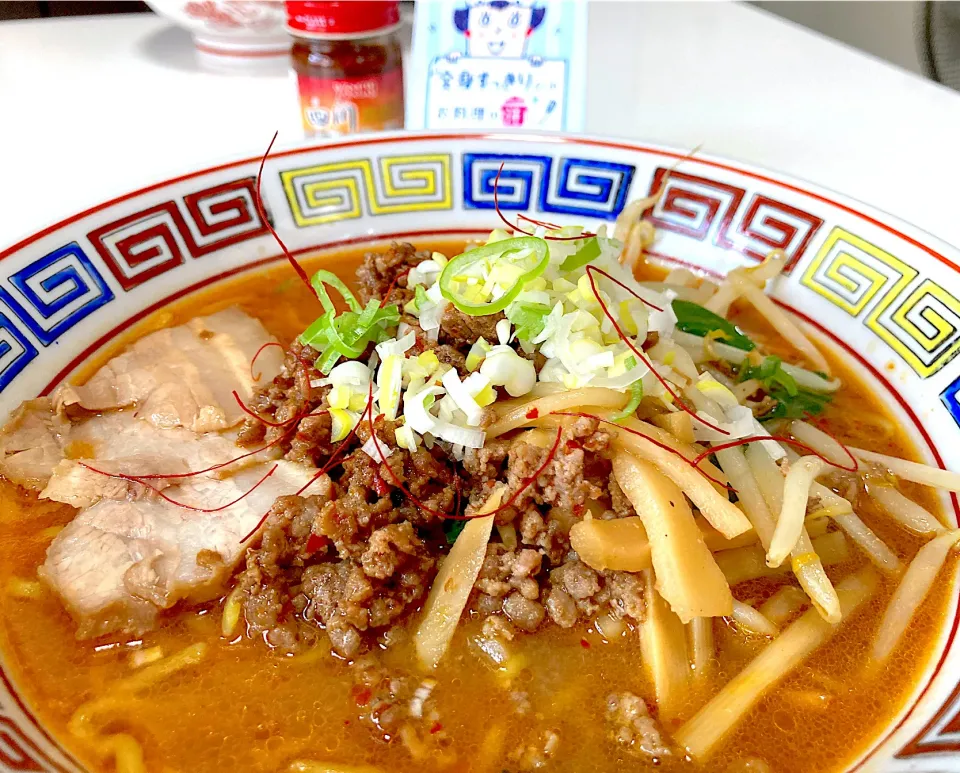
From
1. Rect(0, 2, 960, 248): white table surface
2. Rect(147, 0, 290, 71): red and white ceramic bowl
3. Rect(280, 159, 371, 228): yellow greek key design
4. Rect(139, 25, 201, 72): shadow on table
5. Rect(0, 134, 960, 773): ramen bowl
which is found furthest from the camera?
Rect(139, 25, 201, 72): shadow on table

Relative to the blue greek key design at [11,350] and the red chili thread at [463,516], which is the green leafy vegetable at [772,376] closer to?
the red chili thread at [463,516]

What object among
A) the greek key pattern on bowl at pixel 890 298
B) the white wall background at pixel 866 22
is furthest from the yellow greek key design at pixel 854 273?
the white wall background at pixel 866 22

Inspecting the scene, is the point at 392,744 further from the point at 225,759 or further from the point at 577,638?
the point at 577,638

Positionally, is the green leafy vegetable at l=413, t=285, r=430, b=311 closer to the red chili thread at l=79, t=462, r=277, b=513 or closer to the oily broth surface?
the red chili thread at l=79, t=462, r=277, b=513

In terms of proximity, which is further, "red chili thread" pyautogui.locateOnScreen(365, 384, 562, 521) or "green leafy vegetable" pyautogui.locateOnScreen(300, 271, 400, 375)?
"green leafy vegetable" pyautogui.locateOnScreen(300, 271, 400, 375)

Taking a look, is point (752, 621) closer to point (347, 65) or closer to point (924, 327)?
point (924, 327)

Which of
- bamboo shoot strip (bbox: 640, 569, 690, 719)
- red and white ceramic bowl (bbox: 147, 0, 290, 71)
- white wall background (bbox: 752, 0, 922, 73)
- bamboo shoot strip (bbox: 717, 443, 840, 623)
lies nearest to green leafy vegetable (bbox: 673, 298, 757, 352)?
bamboo shoot strip (bbox: 717, 443, 840, 623)

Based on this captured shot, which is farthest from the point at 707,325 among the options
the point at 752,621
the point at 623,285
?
the point at 752,621

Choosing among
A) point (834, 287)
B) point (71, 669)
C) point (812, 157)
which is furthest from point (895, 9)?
point (71, 669)
